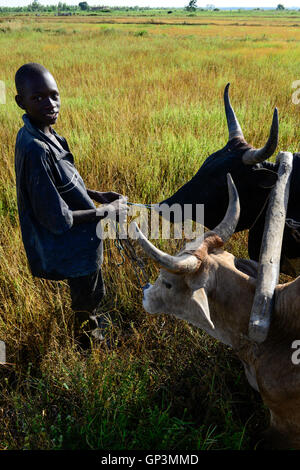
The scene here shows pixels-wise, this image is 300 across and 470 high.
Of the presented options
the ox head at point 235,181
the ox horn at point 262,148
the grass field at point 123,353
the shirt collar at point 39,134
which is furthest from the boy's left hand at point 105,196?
the ox horn at point 262,148

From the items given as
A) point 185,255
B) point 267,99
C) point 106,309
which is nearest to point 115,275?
point 106,309

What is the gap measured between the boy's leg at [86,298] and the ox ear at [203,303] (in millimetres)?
899

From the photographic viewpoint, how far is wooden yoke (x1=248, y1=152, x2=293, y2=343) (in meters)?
1.33

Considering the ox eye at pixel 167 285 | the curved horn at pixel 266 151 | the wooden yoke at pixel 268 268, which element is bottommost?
the ox eye at pixel 167 285

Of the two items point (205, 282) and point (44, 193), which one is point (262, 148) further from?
point (44, 193)

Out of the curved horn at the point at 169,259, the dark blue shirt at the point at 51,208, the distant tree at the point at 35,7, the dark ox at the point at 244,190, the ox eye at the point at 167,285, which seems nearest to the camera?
the curved horn at the point at 169,259

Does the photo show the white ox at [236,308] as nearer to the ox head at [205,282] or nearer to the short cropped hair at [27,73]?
the ox head at [205,282]

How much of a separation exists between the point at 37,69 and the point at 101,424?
65.9 inches

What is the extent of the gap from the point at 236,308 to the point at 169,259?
1.29ft

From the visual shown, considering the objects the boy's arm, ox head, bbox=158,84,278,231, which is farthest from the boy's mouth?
ox head, bbox=158,84,278,231

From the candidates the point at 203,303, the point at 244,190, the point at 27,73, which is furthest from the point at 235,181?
the point at 27,73

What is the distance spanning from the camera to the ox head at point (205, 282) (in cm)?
140

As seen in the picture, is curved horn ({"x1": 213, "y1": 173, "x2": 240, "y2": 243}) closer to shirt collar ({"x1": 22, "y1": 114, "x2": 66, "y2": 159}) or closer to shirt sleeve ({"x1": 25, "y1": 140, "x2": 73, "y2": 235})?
shirt sleeve ({"x1": 25, "y1": 140, "x2": 73, "y2": 235})

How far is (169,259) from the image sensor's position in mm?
1331
